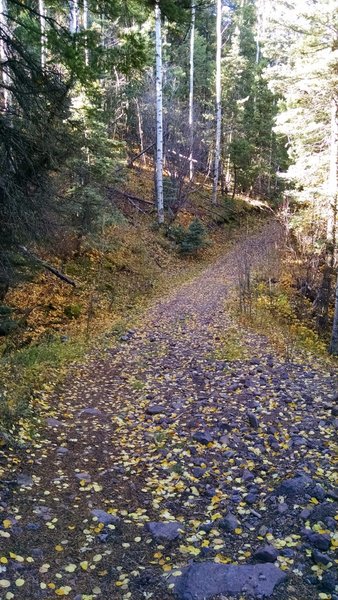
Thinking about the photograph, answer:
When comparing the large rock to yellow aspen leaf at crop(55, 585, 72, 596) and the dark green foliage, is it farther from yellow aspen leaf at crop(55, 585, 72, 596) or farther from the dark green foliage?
the dark green foliage

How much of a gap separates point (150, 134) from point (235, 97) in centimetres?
1045

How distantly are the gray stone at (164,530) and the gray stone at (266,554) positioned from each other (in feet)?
2.50

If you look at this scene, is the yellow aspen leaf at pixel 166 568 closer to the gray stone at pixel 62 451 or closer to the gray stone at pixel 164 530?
the gray stone at pixel 164 530

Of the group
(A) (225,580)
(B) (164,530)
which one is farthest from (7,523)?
(A) (225,580)

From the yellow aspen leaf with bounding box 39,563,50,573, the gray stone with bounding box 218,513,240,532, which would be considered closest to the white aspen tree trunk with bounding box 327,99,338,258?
the gray stone with bounding box 218,513,240,532

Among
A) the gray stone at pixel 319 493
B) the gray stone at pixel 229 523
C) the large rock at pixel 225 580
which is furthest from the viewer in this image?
the gray stone at pixel 319 493

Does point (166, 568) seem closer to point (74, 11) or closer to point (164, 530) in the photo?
point (164, 530)

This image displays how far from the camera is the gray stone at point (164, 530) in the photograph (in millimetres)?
4160

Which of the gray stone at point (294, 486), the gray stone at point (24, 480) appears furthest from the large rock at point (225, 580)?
the gray stone at point (24, 480)

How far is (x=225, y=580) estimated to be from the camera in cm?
351

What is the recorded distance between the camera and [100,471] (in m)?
5.34

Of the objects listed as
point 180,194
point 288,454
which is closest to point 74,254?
point 180,194

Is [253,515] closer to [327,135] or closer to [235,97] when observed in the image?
[327,135]

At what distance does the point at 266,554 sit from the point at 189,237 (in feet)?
61.6
